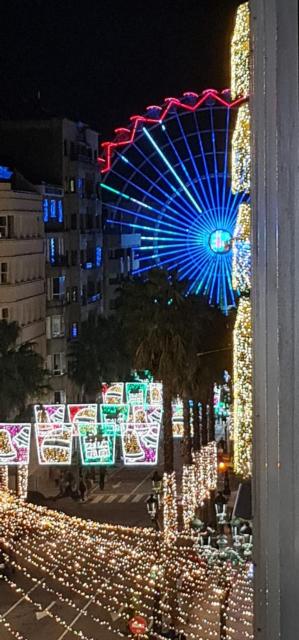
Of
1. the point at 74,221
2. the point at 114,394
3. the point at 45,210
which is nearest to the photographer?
the point at 114,394

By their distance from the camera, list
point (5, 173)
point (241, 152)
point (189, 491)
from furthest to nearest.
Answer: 1. point (5, 173)
2. point (189, 491)
3. point (241, 152)

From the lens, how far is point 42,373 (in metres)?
58.6

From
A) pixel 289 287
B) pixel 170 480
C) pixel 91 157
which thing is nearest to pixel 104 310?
pixel 91 157

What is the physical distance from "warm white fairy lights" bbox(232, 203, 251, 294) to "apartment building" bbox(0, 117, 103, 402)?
61.8 meters

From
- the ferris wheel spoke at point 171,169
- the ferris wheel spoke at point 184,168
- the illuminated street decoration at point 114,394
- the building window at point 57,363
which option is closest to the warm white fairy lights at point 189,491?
the illuminated street decoration at point 114,394

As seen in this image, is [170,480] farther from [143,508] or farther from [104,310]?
[104,310]

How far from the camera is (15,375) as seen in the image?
5556 centimetres

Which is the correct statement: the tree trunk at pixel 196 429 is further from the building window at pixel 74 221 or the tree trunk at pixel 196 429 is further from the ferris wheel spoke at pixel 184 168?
the building window at pixel 74 221

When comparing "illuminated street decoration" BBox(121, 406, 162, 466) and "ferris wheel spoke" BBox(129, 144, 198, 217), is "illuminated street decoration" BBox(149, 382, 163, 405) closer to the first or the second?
"ferris wheel spoke" BBox(129, 144, 198, 217)

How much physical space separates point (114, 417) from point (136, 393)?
8244 mm

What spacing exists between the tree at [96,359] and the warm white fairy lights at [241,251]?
61.3m

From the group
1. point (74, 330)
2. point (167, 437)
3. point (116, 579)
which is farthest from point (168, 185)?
point (116, 579)

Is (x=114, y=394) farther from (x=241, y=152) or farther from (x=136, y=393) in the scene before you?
(x=241, y=152)

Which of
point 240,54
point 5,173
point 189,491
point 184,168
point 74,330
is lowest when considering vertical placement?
point 189,491
